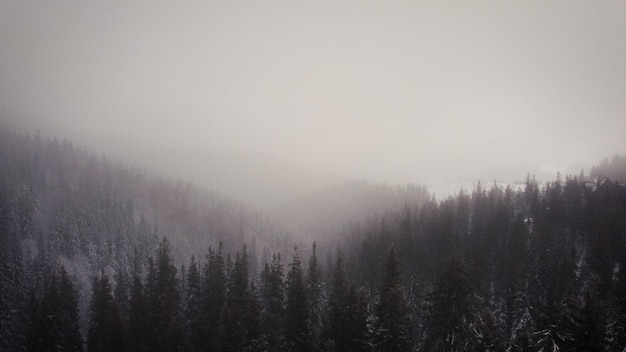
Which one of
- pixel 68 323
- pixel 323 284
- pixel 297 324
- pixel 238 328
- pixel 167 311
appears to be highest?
pixel 297 324

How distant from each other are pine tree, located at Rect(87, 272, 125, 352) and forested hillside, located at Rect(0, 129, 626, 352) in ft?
0.58

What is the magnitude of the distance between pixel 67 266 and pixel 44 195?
46.0 metres

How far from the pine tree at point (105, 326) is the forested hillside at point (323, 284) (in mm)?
176

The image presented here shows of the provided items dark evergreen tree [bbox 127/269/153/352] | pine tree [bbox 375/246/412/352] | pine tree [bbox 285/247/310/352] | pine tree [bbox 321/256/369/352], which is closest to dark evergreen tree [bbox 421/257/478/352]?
pine tree [bbox 375/246/412/352]

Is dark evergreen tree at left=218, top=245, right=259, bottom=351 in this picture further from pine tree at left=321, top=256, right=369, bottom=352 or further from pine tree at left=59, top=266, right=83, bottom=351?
pine tree at left=59, top=266, right=83, bottom=351

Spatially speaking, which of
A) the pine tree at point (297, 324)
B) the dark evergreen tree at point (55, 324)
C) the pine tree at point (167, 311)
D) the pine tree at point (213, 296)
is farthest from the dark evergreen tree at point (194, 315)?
the dark evergreen tree at point (55, 324)

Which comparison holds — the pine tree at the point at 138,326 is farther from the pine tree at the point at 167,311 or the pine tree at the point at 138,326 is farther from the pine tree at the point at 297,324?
the pine tree at the point at 297,324

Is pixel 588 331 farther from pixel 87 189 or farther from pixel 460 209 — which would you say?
pixel 87 189

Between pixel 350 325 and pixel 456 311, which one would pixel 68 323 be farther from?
pixel 456 311

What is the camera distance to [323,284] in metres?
56.2

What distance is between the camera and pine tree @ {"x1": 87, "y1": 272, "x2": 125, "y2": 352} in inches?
1676

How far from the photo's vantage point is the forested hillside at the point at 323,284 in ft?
87.7

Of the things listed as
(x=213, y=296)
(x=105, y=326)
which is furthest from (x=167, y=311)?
(x=105, y=326)

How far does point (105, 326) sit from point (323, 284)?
32234mm
